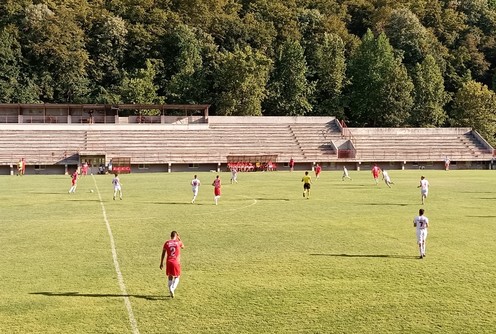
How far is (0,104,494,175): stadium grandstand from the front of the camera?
64.9 metres

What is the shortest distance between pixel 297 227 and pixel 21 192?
77.2 ft

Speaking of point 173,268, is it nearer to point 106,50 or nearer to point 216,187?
point 216,187

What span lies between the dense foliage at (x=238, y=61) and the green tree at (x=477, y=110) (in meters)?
0.24

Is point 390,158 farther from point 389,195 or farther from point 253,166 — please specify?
point 389,195

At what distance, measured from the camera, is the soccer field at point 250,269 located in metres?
12.0

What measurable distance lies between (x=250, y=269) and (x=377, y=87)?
267ft

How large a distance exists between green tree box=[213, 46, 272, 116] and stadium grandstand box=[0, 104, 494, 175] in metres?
6.91

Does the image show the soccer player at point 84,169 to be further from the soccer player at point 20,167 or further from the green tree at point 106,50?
the green tree at point 106,50

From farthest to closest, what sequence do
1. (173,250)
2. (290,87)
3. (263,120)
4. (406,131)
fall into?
(290,87) < (406,131) < (263,120) < (173,250)

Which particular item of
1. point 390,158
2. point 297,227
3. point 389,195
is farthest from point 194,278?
point 390,158

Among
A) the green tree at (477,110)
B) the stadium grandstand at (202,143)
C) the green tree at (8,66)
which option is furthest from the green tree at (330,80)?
the green tree at (8,66)

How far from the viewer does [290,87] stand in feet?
304

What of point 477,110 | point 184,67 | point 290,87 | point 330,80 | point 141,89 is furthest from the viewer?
point 330,80

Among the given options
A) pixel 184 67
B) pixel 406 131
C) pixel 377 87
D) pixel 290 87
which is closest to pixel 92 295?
pixel 406 131
